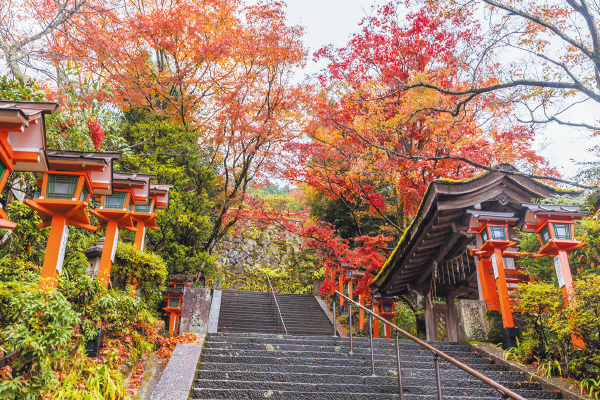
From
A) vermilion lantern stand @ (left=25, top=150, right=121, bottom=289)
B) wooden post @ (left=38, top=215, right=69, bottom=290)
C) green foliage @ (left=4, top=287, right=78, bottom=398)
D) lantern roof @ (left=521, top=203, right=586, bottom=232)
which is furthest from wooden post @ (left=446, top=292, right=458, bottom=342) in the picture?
green foliage @ (left=4, top=287, right=78, bottom=398)

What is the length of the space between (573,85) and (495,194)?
2.38 meters

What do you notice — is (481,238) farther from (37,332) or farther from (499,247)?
(37,332)

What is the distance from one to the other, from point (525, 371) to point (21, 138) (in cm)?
651

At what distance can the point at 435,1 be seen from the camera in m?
6.72

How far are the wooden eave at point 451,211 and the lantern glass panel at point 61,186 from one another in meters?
5.90

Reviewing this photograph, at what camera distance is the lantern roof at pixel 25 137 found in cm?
330

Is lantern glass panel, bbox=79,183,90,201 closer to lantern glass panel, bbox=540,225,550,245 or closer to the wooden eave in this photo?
the wooden eave

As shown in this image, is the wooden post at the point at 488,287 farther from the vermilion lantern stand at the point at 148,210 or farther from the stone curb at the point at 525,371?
the vermilion lantern stand at the point at 148,210

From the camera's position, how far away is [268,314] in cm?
1323

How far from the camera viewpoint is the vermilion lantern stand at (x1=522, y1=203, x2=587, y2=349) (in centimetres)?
498

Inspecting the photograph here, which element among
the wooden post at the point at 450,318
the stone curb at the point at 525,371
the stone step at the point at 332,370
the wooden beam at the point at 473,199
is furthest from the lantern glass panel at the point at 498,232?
the wooden post at the point at 450,318

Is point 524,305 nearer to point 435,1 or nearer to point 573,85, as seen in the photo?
point 573,85

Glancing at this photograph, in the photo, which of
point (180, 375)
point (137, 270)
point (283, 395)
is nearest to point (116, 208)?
point (137, 270)

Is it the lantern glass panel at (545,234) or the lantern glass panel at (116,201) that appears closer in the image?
the lantern glass panel at (545,234)
